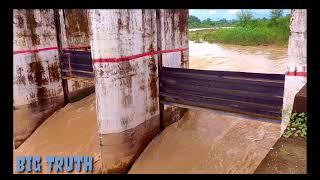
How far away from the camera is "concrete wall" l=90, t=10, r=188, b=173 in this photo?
5789mm

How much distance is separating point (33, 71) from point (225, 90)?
19.6 ft

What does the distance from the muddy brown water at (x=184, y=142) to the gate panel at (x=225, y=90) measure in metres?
0.28

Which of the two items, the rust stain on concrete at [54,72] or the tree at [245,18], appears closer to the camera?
the rust stain on concrete at [54,72]

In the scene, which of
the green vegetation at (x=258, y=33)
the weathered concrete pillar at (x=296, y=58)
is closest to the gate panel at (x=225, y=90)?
the weathered concrete pillar at (x=296, y=58)

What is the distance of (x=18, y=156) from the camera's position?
841cm

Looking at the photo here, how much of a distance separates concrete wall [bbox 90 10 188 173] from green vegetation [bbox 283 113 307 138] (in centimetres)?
338

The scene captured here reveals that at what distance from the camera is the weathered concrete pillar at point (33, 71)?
858 centimetres

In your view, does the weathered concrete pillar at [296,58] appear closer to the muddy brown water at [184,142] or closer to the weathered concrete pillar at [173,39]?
the muddy brown water at [184,142]

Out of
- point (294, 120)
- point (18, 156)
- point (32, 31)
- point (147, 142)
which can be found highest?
point (32, 31)

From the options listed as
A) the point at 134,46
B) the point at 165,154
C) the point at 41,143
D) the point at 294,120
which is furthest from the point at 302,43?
the point at 41,143

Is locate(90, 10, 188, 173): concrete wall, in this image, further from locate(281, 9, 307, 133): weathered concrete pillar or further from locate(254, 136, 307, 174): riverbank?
locate(254, 136, 307, 174): riverbank
